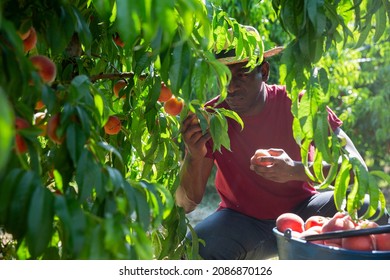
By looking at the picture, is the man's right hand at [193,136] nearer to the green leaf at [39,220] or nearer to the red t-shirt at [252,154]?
the red t-shirt at [252,154]

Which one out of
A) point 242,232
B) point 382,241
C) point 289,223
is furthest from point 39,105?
point 242,232

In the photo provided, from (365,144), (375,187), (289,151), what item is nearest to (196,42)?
(375,187)

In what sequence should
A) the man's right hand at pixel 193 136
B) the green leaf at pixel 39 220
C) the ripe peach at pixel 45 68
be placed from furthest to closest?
the man's right hand at pixel 193 136 < the ripe peach at pixel 45 68 < the green leaf at pixel 39 220

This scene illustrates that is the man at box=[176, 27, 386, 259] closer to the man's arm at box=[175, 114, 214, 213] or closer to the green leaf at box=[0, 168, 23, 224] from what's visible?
the man's arm at box=[175, 114, 214, 213]

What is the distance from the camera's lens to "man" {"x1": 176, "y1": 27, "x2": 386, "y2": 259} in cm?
249

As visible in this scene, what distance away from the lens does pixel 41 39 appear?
1431 millimetres

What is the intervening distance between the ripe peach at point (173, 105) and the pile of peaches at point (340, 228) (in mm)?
440

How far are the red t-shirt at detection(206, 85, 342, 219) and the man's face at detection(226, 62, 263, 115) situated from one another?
2.9 inches

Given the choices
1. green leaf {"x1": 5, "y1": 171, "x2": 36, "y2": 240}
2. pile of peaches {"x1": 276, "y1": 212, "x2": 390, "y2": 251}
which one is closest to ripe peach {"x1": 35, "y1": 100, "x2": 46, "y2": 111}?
green leaf {"x1": 5, "y1": 171, "x2": 36, "y2": 240}

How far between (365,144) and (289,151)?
378 cm

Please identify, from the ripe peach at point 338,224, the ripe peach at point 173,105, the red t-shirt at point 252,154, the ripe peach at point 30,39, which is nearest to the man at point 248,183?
the red t-shirt at point 252,154

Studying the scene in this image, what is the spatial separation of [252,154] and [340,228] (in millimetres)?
956

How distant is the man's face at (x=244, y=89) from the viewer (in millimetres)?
2455

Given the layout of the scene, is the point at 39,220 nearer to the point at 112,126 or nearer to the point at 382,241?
the point at 112,126
